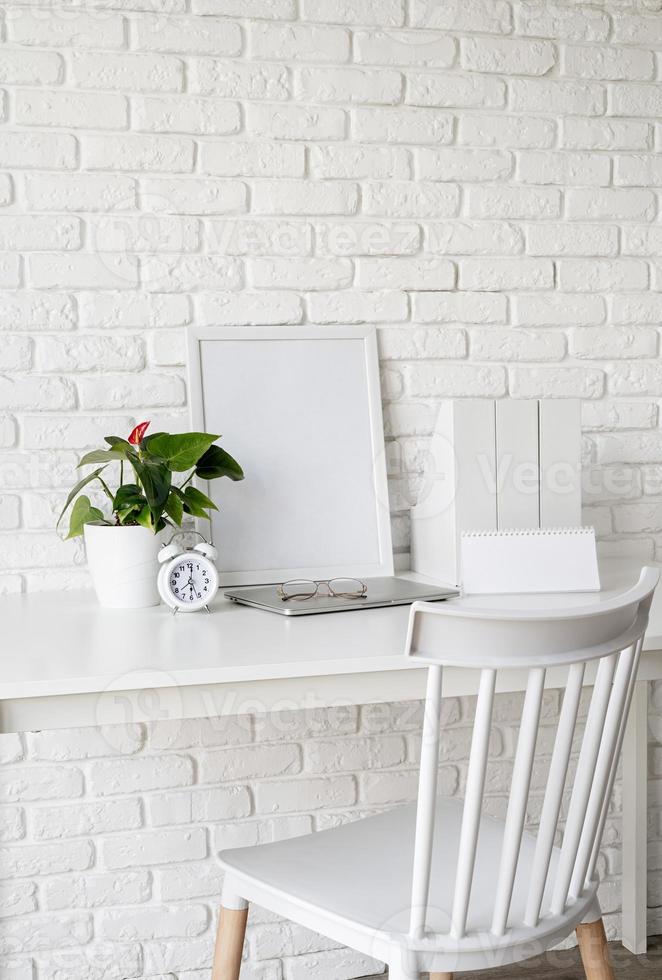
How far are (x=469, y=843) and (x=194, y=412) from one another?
0.99 metres

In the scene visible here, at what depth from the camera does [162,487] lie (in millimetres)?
1593

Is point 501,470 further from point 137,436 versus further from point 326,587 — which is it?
point 137,436

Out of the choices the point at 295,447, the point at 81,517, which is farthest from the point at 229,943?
the point at 295,447

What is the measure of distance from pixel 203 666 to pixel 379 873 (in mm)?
346

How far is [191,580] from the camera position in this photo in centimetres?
160

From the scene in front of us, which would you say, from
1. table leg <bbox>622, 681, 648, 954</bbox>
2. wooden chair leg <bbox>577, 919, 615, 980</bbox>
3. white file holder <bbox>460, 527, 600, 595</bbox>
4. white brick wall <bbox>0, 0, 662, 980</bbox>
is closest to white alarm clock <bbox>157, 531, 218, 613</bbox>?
Result: white brick wall <bbox>0, 0, 662, 980</bbox>

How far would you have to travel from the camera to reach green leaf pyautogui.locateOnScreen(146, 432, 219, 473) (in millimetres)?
1637

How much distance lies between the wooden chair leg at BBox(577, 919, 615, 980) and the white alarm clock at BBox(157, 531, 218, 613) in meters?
0.72

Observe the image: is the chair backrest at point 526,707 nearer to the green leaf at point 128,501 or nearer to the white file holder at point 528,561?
the white file holder at point 528,561

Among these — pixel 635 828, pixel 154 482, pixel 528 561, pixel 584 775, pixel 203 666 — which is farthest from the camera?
pixel 635 828

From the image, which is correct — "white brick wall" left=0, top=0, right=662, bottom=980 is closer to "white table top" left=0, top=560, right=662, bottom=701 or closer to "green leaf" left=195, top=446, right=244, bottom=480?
"green leaf" left=195, top=446, right=244, bottom=480

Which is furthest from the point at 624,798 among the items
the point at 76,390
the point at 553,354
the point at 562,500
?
the point at 76,390

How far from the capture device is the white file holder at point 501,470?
1.76 m

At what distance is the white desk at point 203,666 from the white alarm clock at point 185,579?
3 centimetres
